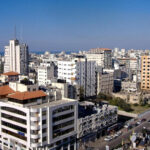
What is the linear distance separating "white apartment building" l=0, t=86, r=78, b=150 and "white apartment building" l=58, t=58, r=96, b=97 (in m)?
19.5

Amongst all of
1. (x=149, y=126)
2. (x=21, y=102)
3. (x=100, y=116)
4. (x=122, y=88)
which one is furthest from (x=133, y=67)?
(x=21, y=102)

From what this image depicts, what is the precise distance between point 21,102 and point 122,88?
33.8m

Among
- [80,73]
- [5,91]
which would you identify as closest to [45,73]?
[80,73]

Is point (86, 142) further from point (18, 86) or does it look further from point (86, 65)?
point (86, 65)

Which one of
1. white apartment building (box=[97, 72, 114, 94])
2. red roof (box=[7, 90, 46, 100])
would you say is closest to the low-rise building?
white apartment building (box=[97, 72, 114, 94])

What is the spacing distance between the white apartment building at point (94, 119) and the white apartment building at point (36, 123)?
4.53 ft

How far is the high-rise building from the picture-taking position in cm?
6184

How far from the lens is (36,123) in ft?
65.9

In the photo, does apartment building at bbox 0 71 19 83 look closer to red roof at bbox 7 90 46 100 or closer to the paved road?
red roof at bbox 7 90 46 100

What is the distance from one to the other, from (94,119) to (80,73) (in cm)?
1804

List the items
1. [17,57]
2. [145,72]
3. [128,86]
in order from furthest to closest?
[17,57] → [128,86] → [145,72]

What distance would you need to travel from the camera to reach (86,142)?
82.3 ft

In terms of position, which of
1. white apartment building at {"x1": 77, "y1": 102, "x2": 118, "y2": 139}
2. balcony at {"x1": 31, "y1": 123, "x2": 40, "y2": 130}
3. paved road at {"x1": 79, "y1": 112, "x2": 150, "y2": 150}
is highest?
balcony at {"x1": 31, "y1": 123, "x2": 40, "y2": 130}

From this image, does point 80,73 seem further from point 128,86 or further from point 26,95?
point 26,95
